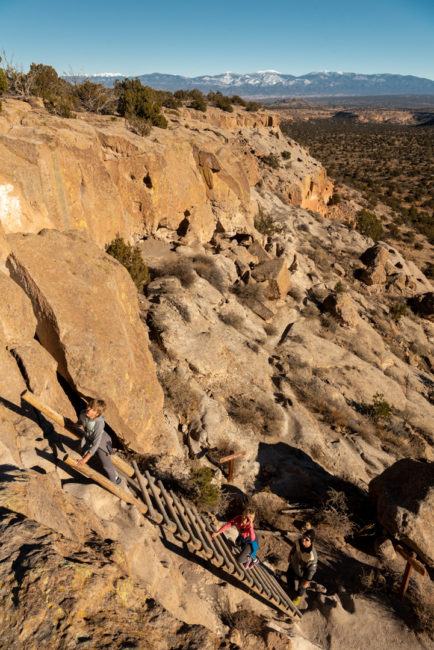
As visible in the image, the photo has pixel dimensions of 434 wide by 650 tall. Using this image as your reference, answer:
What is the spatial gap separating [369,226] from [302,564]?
30.7 metres

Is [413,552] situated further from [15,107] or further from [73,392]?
[15,107]

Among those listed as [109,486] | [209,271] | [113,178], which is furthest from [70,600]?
[209,271]

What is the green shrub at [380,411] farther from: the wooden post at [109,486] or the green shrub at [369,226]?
the green shrub at [369,226]

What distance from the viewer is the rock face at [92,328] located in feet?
19.2

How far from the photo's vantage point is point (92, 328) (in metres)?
6.16

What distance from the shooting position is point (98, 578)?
305 cm

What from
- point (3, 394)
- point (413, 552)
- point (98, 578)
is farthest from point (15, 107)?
point (413, 552)

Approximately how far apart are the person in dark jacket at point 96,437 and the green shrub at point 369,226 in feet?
99.3

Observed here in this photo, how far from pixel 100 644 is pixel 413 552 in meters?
7.02

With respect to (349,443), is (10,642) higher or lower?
higher

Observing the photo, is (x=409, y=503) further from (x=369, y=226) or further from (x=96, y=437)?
(x=369, y=226)

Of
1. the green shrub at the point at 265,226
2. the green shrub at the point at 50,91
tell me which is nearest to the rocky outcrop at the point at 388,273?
the green shrub at the point at 265,226

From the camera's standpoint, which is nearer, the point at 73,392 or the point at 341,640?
the point at 341,640

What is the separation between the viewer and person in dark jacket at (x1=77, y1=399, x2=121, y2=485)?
487cm
